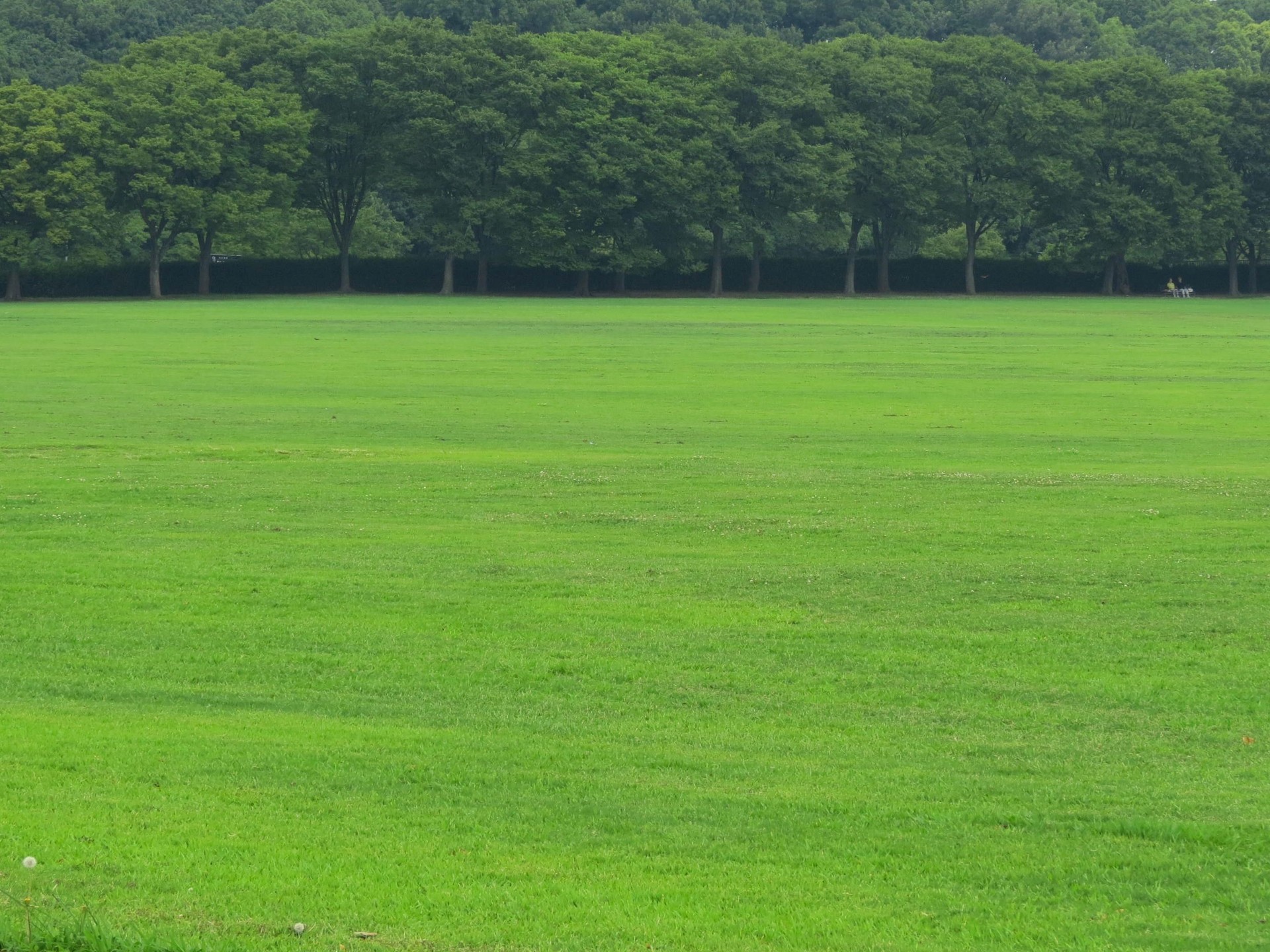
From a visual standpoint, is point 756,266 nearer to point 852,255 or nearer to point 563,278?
point 852,255

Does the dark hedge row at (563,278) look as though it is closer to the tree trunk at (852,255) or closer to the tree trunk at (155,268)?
the tree trunk at (155,268)

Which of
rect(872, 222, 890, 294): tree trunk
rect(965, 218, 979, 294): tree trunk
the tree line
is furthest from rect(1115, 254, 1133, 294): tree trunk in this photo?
rect(872, 222, 890, 294): tree trunk

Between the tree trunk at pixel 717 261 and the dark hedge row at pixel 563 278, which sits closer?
the dark hedge row at pixel 563 278

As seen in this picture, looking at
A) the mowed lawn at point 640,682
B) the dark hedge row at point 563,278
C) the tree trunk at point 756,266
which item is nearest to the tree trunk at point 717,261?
the tree trunk at point 756,266

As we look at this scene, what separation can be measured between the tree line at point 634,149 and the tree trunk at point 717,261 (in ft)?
0.70

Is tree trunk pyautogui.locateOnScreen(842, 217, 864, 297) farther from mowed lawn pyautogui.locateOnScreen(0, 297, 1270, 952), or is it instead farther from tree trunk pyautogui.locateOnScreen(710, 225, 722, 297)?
mowed lawn pyautogui.locateOnScreen(0, 297, 1270, 952)

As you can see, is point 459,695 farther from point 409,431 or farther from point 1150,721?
point 409,431

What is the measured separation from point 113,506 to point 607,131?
82330mm

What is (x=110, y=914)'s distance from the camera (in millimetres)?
6109

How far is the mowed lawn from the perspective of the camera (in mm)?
6547

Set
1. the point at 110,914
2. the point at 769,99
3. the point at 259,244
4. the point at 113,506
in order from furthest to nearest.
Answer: the point at 769,99 < the point at 259,244 < the point at 113,506 < the point at 110,914

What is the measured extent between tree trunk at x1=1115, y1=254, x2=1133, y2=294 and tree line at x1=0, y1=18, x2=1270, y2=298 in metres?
0.20

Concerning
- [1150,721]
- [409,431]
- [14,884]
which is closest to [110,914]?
[14,884]

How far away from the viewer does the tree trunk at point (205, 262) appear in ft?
310
